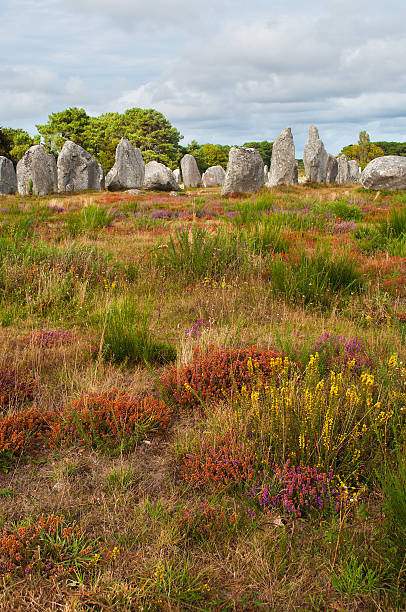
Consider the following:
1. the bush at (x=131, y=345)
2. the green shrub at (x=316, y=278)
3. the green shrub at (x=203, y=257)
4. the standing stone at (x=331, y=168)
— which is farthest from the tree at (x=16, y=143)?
the bush at (x=131, y=345)

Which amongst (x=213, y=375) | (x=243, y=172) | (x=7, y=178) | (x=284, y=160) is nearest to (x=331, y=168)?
(x=284, y=160)

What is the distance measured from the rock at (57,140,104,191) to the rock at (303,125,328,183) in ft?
47.9

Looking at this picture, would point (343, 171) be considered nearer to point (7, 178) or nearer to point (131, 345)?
point (7, 178)

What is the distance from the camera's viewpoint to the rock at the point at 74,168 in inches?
1142

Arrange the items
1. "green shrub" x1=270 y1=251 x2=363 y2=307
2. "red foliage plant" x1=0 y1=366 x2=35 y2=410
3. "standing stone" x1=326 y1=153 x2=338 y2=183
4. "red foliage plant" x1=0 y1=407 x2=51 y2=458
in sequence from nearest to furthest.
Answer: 1. "red foliage plant" x1=0 y1=407 x2=51 y2=458
2. "red foliage plant" x1=0 y1=366 x2=35 y2=410
3. "green shrub" x1=270 y1=251 x2=363 y2=307
4. "standing stone" x1=326 y1=153 x2=338 y2=183

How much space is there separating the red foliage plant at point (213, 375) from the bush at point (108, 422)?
0.96 feet

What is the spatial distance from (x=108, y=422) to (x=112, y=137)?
185 feet

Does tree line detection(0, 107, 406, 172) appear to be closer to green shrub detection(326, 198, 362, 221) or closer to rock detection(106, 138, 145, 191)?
rock detection(106, 138, 145, 191)

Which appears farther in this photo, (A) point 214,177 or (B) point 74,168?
(A) point 214,177

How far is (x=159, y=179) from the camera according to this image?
1154 inches

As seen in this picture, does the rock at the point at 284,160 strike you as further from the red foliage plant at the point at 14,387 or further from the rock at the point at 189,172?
the red foliage plant at the point at 14,387

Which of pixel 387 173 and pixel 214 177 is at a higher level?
pixel 214 177

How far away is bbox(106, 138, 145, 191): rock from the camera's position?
102ft

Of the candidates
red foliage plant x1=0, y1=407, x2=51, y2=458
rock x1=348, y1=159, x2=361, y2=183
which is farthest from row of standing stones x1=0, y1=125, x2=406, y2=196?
red foliage plant x1=0, y1=407, x2=51, y2=458
